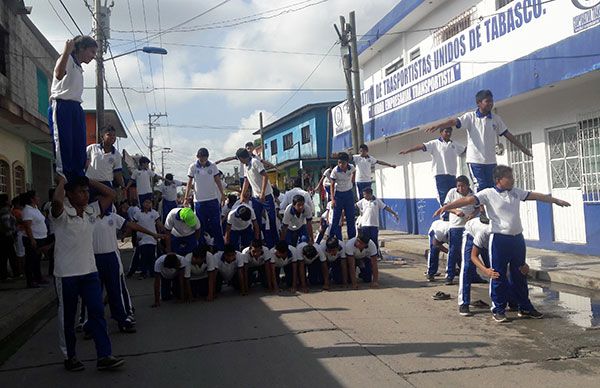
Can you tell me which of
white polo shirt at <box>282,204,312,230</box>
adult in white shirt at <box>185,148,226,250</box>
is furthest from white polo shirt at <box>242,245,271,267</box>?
adult in white shirt at <box>185,148,226,250</box>

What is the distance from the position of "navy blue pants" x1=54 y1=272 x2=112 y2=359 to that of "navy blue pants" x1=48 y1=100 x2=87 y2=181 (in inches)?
42.3

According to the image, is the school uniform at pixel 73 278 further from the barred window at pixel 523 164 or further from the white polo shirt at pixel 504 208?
the barred window at pixel 523 164

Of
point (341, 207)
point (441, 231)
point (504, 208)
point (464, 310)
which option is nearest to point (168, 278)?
point (341, 207)

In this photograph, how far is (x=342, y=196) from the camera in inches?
464

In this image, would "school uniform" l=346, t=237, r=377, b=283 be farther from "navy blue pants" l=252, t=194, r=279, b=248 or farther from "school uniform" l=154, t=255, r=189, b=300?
"school uniform" l=154, t=255, r=189, b=300

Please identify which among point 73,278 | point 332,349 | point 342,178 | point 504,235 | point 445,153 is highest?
point 445,153

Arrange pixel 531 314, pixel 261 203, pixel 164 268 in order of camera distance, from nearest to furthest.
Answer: pixel 531 314 → pixel 164 268 → pixel 261 203

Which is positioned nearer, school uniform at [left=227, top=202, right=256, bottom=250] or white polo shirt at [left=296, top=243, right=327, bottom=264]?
white polo shirt at [left=296, top=243, right=327, bottom=264]

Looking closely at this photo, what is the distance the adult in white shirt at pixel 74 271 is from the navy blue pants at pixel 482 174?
5.83 m

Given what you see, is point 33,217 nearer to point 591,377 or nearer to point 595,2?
point 591,377

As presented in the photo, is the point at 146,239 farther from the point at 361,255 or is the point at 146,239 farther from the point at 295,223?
the point at 361,255

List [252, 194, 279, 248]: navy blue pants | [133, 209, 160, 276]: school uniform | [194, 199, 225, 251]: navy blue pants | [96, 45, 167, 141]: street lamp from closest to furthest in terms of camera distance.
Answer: [194, 199, 225, 251]: navy blue pants < [252, 194, 279, 248]: navy blue pants < [133, 209, 160, 276]: school uniform < [96, 45, 167, 141]: street lamp

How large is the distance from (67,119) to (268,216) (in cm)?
597

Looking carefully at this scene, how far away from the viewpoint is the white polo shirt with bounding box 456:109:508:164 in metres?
8.69
